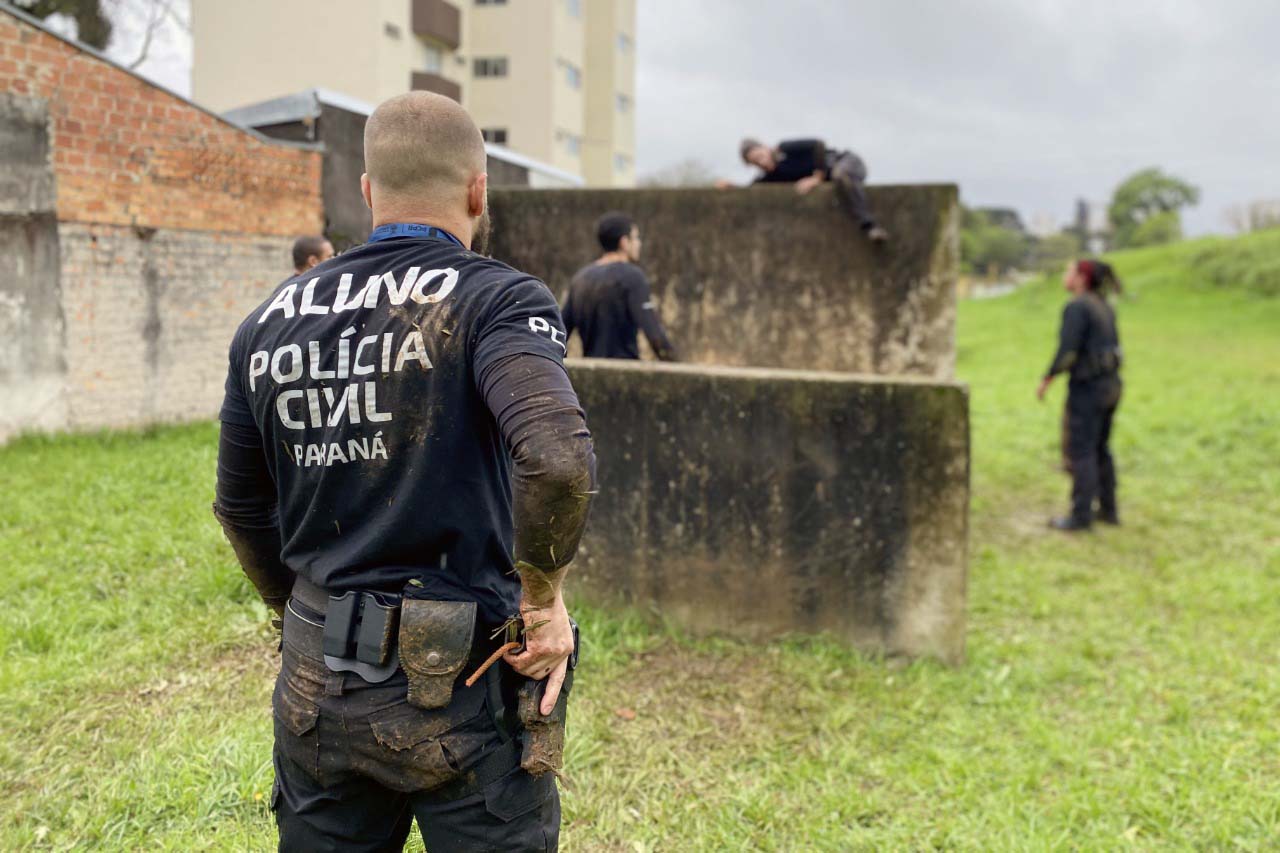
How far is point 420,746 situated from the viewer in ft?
5.06

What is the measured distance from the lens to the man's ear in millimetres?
1697

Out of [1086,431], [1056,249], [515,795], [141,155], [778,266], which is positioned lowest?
[515,795]

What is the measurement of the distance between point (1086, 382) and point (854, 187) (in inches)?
84.7

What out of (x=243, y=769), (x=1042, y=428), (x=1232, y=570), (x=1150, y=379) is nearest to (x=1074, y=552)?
(x=1232, y=570)

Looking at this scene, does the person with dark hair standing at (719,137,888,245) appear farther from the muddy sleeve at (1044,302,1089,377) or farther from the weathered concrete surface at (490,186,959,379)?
the muddy sleeve at (1044,302,1089,377)

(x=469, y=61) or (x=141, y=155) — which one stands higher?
(x=469, y=61)

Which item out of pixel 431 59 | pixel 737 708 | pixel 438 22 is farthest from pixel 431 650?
pixel 431 59

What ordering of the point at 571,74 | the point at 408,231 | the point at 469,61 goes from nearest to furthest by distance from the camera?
the point at 408,231
the point at 469,61
the point at 571,74

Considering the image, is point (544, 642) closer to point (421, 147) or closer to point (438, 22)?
point (421, 147)

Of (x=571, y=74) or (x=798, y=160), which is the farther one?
(x=571, y=74)

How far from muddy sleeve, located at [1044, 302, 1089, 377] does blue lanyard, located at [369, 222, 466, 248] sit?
5.83 metres

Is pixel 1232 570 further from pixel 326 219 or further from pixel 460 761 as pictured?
pixel 326 219

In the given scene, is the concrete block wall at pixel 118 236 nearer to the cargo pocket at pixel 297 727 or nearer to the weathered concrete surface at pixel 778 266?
the weathered concrete surface at pixel 778 266

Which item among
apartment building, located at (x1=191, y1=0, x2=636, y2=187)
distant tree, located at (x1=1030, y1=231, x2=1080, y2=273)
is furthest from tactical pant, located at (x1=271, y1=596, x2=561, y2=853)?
distant tree, located at (x1=1030, y1=231, x2=1080, y2=273)
